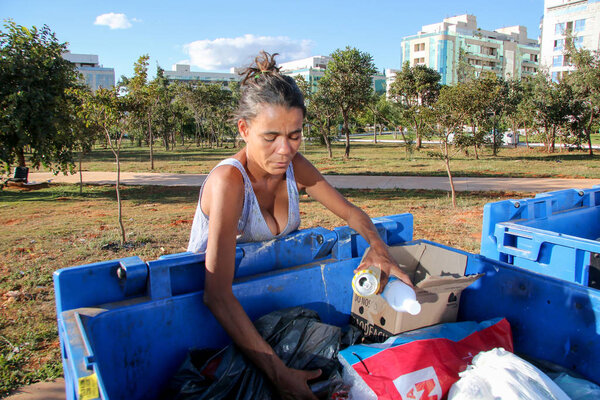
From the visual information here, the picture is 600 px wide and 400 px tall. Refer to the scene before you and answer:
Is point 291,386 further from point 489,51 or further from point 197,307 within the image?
point 489,51

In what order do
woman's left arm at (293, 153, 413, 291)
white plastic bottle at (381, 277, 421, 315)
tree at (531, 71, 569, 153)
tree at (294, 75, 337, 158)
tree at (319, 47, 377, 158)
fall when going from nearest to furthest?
white plastic bottle at (381, 277, 421, 315)
woman's left arm at (293, 153, 413, 291)
tree at (319, 47, 377, 158)
tree at (294, 75, 337, 158)
tree at (531, 71, 569, 153)

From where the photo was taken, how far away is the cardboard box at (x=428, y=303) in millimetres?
1732

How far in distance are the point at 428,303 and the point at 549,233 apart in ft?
2.68

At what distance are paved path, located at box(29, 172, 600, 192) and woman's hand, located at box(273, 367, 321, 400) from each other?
31.7ft

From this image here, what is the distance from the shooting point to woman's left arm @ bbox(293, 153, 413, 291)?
1.75 metres

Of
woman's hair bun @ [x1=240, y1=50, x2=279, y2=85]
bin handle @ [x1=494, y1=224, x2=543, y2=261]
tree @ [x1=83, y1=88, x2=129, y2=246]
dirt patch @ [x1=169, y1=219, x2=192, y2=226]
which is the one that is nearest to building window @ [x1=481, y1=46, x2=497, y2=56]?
dirt patch @ [x1=169, y1=219, x2=192, y2=226]

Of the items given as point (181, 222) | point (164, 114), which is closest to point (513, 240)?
point (181, 222)

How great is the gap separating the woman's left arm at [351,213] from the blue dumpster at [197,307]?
12cm

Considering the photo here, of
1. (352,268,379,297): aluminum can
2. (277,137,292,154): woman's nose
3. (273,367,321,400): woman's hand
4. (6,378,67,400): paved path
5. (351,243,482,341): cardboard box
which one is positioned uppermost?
(277,137,292,154): woman's nose

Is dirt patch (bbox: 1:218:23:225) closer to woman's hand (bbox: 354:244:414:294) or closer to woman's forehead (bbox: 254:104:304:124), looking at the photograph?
woman's forehead (bbox: 254:104:304:124)

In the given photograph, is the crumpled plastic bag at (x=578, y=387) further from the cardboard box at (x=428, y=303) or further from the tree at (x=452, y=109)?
the tree at (x=452, y=109)

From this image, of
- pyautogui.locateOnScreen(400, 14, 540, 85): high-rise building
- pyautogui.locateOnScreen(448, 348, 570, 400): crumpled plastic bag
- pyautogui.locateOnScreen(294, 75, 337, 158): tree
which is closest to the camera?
pyautogui.locateOnScreen(448, 348, 570, 400): crumpled plastic bag

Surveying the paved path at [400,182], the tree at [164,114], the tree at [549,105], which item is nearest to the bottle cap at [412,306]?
the paved path at [400,182]

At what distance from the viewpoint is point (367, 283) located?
5.50 ft
